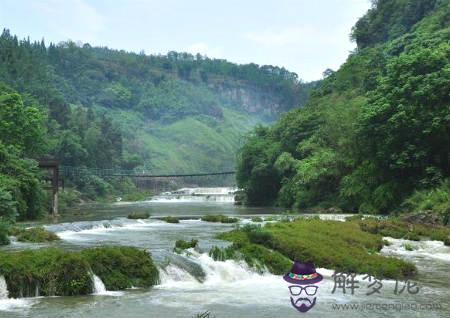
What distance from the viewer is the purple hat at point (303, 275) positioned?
57.0 feet

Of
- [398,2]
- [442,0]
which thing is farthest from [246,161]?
[398,2]

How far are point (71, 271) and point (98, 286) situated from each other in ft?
2.90

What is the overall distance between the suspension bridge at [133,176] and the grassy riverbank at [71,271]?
3615 centimetres

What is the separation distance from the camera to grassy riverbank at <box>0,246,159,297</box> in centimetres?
1459

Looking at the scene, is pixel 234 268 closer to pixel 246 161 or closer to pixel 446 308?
pixel 446 308

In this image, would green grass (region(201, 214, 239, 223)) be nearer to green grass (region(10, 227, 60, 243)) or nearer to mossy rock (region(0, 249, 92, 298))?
green grass (region(10, 227, 60, 243))

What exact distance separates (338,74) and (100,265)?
260ft

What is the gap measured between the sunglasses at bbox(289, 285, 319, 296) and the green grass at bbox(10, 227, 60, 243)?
42.9ft

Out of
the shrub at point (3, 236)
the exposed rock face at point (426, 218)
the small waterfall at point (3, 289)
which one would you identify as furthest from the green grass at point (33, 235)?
the exposed rock face at point (426, 218)

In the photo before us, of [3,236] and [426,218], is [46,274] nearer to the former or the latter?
[3,236]

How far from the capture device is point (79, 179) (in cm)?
9856

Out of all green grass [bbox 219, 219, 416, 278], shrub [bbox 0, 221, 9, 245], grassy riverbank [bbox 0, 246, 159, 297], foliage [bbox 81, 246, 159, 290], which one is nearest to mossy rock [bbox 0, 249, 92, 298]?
grassy riverbank [bbox 0, 246, 159, 297]

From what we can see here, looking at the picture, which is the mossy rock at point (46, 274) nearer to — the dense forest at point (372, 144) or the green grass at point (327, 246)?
the green grass at point (327, 246)

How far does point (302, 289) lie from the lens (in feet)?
53.8
